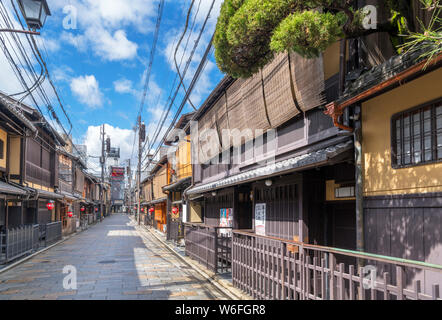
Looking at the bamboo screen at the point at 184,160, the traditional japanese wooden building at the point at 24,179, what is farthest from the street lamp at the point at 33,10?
the bamboo screen at the point at 184,160

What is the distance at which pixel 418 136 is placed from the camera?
204 inches

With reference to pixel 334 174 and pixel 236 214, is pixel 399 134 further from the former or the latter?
pixel 236 214

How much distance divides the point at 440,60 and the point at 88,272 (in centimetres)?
1163

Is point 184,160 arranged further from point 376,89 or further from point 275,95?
point 376,89

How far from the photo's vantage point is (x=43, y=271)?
12.1m

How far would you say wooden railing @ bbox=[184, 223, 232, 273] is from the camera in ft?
36.5

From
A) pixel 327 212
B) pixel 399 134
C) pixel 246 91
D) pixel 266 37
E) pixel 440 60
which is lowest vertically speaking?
A: pixel 327 212

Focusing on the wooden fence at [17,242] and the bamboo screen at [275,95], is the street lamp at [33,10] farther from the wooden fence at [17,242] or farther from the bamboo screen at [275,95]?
the wooden fence at [17,242]

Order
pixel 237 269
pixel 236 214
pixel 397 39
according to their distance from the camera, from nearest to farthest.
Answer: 1. pixel 397 39
2. pixel 237 269
3. pixel 236 214

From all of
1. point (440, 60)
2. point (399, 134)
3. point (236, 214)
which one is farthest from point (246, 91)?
point (440, 60)

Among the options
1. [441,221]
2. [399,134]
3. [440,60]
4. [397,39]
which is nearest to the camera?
[440,60]

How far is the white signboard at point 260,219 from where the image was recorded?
33.6 ft

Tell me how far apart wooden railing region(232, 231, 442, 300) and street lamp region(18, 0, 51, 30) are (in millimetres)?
7217

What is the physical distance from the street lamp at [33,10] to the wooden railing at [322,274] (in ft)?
23.7
